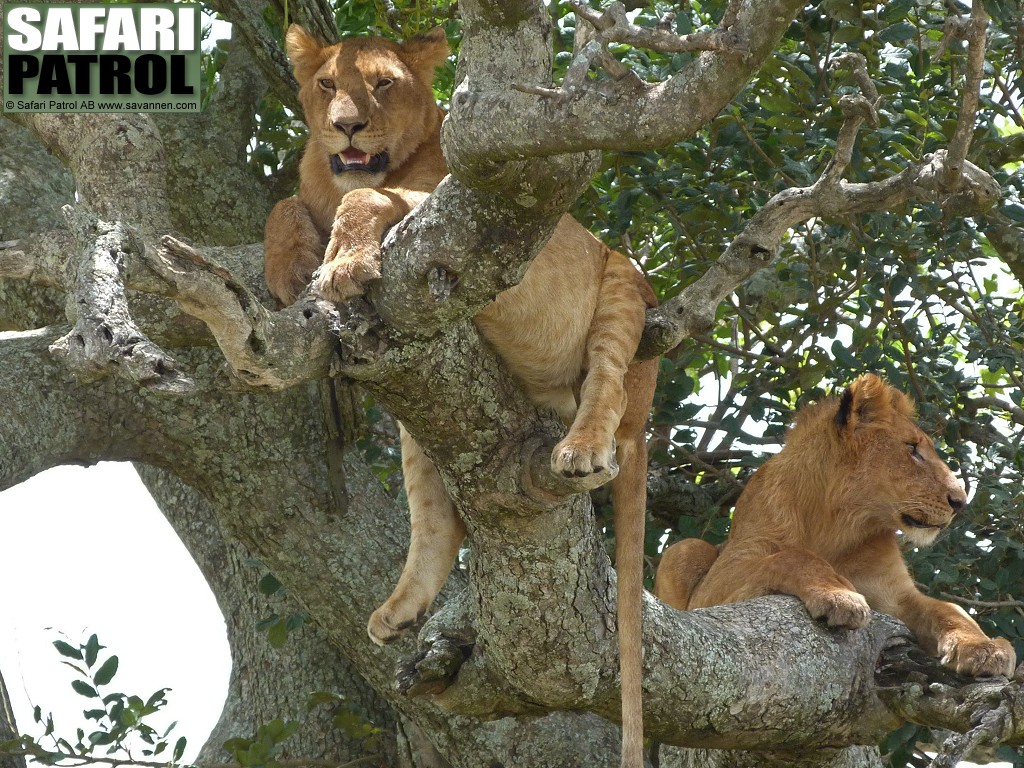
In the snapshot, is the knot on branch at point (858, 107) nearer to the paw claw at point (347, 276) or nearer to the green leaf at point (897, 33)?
the paw claw at point (347, 276)

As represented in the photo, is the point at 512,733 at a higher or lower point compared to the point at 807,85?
lower

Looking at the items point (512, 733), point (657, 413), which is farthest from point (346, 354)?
point (657, 413)

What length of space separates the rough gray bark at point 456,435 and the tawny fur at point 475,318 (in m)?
0.15

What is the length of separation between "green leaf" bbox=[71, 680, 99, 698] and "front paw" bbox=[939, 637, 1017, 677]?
298cm

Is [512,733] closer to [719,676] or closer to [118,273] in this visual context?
[719,676]

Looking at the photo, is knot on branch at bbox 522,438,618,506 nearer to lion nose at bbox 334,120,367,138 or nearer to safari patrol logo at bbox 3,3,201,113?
lion nose at bbox 334,120,367,138

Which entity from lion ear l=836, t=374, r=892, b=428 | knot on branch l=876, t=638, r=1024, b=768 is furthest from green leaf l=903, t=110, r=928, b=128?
knot on branch l=876, t=638, r=1024, b=768

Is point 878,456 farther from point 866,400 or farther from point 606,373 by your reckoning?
point 606,373

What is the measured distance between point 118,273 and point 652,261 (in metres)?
3.86

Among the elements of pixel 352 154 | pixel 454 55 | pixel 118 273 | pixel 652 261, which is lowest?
pixel 118 273

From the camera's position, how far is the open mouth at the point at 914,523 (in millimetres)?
5195

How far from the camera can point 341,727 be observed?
4918mm

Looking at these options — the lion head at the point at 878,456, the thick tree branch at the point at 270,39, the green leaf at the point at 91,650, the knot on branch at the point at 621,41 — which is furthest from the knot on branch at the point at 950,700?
the thick tree branch at the point at 270,39

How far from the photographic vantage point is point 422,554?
4.17 m
